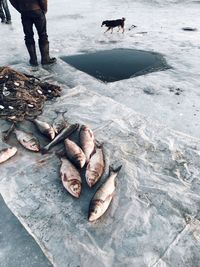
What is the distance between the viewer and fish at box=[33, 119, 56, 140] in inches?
181

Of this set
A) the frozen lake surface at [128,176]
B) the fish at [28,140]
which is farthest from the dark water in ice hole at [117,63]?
the fish at [28,140]

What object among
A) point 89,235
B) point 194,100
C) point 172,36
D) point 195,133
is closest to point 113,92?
point 194,100

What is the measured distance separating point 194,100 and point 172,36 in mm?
4698

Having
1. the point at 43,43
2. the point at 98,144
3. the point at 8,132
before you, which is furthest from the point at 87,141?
the point at 43,43

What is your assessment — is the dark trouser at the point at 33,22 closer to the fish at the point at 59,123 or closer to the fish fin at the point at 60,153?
the fish at the point at 59,123

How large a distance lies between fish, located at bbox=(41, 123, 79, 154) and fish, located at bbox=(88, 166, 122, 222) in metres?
1.08

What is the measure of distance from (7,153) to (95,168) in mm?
1252

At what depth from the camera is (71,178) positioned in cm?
362

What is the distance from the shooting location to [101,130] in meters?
4.81

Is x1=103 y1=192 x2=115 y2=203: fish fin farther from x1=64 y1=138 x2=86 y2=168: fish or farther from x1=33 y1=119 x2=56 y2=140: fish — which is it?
x1=33 y1=119 x2=56 y2=140: fish

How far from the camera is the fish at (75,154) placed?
3905mm

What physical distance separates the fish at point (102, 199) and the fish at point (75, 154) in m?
0.43

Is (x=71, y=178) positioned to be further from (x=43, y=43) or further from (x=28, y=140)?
(x=43, y=43)

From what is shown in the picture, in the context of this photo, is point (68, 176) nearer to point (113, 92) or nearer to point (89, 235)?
point (89, 235)
